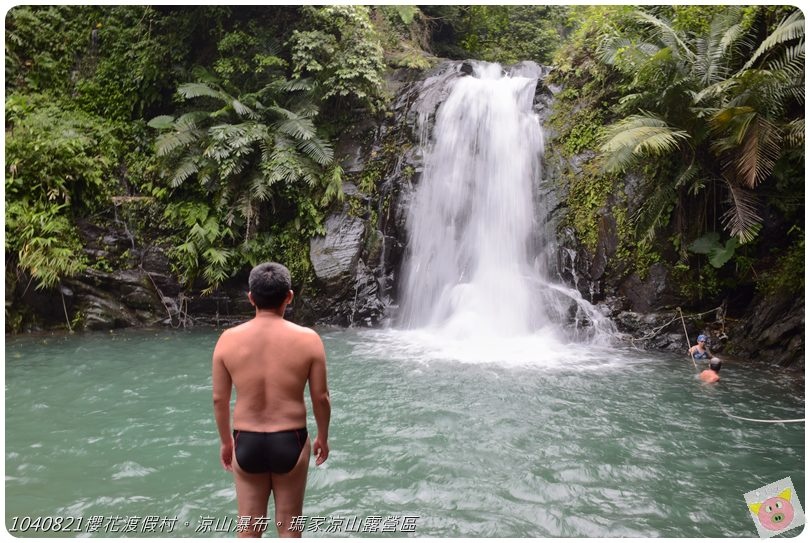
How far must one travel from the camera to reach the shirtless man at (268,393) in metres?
2.72

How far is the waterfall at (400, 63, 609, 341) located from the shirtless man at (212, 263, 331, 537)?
6944 mm

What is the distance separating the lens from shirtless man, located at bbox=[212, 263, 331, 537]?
2.72 m

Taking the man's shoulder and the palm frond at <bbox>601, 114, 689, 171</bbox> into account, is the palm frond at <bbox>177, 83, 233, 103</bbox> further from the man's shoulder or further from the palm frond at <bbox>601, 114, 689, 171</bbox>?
the man's shoulder

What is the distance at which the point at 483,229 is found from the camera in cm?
1097

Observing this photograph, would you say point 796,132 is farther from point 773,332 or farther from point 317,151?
point 317,151

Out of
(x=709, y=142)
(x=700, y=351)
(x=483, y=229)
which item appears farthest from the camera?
(x=483, y=229)

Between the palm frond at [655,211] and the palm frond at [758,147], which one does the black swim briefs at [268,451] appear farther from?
the palm frond at [655,211]

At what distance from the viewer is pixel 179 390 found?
6773 mm

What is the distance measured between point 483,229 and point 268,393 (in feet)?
28.7

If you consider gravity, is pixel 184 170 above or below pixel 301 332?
above

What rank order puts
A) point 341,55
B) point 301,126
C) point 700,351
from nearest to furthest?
point 700,351, point 301,126, point 341,55

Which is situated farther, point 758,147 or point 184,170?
point 184,170

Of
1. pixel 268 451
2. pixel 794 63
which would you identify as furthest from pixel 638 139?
pixel 268 451

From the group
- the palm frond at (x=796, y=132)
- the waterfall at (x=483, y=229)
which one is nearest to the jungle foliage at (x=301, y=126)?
the palm frond at (x=796, y=132)
